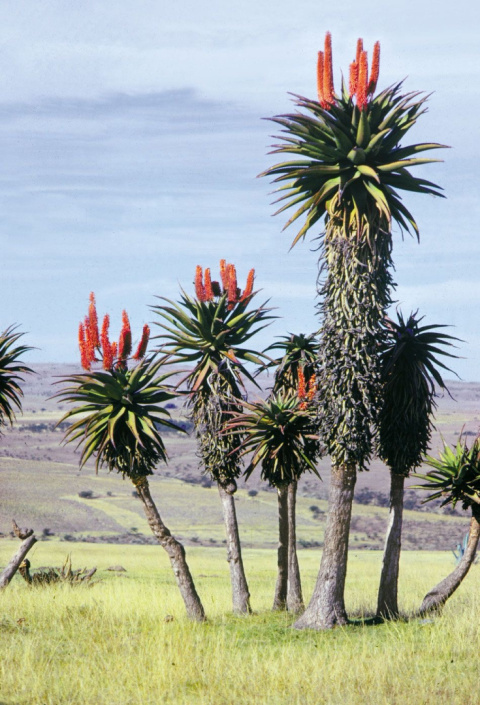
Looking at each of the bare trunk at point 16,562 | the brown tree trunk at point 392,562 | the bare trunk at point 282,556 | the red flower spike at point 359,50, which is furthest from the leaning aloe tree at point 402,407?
the bare trunk at point 16,562

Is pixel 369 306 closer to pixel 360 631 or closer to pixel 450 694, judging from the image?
pixel 360 631

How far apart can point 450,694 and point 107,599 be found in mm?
12141

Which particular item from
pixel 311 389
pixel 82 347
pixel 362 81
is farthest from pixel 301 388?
pixel 362 81

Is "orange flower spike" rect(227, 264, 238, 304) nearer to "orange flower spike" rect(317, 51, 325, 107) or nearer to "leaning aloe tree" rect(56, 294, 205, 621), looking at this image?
"leaning aloe tree" rect(56, 294, 205, 621)

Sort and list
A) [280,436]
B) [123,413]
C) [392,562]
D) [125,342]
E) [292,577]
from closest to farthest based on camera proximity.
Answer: [123,413] → [125,342] → [280,436] → [392,562] → [292,577]

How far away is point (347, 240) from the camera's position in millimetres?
18375

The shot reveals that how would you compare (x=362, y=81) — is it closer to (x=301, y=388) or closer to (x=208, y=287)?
(x=208, y=287)

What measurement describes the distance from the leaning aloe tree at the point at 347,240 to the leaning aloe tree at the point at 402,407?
1320mm

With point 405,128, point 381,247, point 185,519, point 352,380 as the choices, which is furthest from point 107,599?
point 185,519

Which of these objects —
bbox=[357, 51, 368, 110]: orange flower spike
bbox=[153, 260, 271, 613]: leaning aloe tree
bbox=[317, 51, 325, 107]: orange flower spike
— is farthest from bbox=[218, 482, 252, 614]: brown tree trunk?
bbox=[357, 51, 368, 110]: orange flower spike

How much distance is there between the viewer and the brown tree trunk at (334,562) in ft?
60.8

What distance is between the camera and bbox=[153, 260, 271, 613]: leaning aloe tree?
810 inches

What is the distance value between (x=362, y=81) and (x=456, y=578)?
11.4m

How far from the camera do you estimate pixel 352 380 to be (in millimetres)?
Result: 18016
